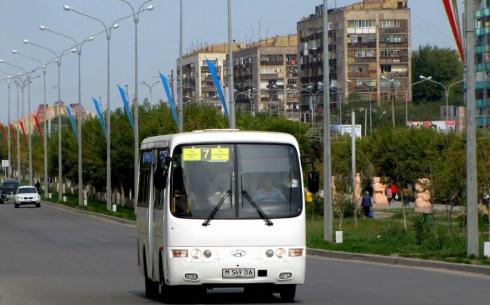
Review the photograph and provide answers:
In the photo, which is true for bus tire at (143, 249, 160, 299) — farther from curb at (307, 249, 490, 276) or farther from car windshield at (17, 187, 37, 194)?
car windshield at (17, 187, 37, 194)

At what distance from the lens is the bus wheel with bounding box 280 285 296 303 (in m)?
20.4

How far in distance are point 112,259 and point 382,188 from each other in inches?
2047

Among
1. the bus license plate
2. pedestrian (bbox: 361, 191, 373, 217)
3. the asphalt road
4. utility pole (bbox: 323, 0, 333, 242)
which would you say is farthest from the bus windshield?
pedestrian (bbox: 361, 191, 373, 217)

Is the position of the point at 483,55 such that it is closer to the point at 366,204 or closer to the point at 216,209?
the point at 366,204

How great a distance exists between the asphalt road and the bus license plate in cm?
90

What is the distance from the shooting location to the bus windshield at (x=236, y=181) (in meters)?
20.0

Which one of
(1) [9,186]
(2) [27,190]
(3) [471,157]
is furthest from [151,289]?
(1) [9,186]

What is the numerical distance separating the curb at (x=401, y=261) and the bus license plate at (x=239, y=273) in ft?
25.7

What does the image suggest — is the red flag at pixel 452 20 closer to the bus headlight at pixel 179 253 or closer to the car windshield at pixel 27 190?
the bus headlight at pixel 179 253

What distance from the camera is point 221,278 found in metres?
19.6

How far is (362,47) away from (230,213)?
159205 mm

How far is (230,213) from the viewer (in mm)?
20000

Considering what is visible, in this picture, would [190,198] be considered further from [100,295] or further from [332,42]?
[332,42]

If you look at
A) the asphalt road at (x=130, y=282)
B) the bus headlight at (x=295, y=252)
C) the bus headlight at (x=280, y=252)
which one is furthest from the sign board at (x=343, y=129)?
the bus headlight at (x=280, y=252)
